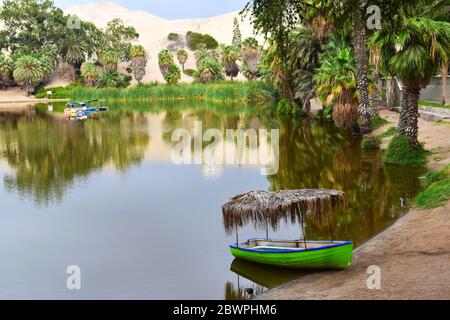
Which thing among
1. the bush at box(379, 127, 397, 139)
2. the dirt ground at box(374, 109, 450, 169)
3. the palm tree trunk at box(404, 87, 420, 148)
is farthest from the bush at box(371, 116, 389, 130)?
the palm tree trunk at box(404, 87, 420, 148)

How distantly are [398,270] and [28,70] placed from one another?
118m

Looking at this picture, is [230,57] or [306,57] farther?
[230,57]

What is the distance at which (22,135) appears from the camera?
53438 mm

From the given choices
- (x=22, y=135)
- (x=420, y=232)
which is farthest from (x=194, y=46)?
(x=420, y=232)

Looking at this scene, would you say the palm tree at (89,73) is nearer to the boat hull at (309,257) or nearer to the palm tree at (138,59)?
the palm tree at (138,59)

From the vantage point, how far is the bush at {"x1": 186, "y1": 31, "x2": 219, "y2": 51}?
17612 centimetres

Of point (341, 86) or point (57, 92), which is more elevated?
point (57, 92)

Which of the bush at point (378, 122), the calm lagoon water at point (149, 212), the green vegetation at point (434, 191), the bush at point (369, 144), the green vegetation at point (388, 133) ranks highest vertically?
the bush at point (378, 122)

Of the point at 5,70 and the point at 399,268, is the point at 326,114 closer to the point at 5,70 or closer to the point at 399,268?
the point at 399,268

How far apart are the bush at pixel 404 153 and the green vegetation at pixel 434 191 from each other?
4815 millimetres

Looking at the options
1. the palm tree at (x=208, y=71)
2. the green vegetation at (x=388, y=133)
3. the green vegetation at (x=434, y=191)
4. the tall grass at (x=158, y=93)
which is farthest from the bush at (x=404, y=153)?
the palm tree at (x=208, y=71)

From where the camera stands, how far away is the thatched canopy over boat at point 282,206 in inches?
624

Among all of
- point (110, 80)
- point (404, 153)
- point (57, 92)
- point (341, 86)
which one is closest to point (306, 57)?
point (341, 86)

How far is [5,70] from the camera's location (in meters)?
125
